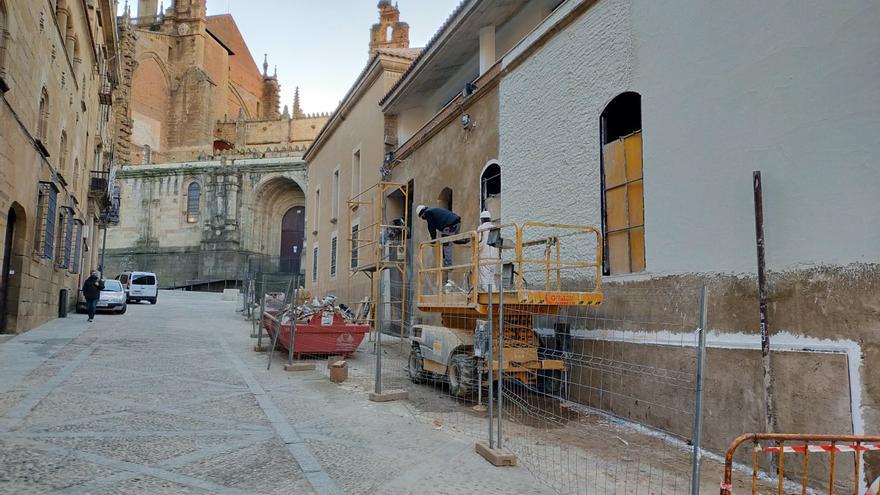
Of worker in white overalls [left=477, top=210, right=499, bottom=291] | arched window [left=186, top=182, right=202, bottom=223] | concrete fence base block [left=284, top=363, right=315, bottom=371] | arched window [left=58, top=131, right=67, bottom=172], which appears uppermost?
arched window [left=186, top=182, right=202, bottom=223]

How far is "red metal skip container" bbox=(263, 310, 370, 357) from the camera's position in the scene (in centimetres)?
1123

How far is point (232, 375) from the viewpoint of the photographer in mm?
9492

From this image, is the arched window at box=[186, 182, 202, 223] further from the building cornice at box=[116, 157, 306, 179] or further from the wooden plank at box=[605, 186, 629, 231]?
the wooden plank at box=[605, 186, 629, 231]

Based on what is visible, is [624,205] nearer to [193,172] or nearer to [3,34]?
[3,34]

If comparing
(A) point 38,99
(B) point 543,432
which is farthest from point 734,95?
(A) point 38,99

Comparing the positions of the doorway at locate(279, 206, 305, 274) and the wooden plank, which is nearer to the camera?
the wooden plank

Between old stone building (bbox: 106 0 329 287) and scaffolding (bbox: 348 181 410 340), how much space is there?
2423 cm

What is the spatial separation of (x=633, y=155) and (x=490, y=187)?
4418 millimetres

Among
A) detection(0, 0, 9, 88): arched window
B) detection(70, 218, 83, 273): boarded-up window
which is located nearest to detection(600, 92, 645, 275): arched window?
detection(0, 0, 9, 88): arched window

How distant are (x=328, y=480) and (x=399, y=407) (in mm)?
3125

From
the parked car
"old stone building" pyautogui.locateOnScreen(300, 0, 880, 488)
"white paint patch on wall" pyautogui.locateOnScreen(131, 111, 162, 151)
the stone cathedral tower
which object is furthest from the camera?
"white paint patch on wall" pyautogui.locateOnScreen(131, 111, 162, 151)

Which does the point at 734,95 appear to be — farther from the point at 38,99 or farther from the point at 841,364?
the point at 38,99

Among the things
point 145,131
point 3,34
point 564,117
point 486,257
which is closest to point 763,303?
point 486,257

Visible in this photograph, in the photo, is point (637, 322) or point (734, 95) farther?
point (637, 322)
